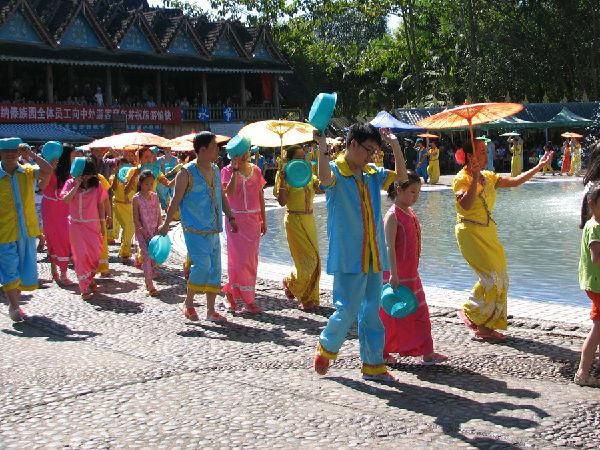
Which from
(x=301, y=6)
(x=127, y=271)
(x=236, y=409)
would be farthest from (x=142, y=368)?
(x=301, y=6)

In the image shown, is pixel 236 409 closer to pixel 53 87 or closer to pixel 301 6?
pixel 53 87

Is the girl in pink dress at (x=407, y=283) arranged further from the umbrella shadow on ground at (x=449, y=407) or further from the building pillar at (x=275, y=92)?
the building pillar at (x=275, y=92)

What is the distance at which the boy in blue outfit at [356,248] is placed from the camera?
6.08 m

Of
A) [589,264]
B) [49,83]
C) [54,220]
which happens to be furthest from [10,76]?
[589,264]

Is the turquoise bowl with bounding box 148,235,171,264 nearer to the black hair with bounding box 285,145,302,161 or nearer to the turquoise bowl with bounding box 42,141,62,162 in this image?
the black hair with bounding box 285,145,302,161

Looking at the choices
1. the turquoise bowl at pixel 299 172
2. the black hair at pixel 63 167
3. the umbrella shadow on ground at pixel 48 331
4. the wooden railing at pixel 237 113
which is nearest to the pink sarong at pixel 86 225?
the black hair at pixel 63 167

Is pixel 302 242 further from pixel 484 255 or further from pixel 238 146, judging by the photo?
pixel 484 255

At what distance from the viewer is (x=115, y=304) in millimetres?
9695

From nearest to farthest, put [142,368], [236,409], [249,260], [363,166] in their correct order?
1. [236,409]
2. [363,166]
3. [142,368]
4. [249,260]

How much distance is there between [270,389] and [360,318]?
0.77 meters

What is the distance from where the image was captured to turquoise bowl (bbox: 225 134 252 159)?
8.57 meters

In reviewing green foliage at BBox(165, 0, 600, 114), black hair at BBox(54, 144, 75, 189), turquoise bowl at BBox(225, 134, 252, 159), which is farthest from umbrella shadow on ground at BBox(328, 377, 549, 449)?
green foliage at BBox(165, 0, 600, 114)

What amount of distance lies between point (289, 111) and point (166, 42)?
6745 mm

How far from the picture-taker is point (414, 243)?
670 cm
